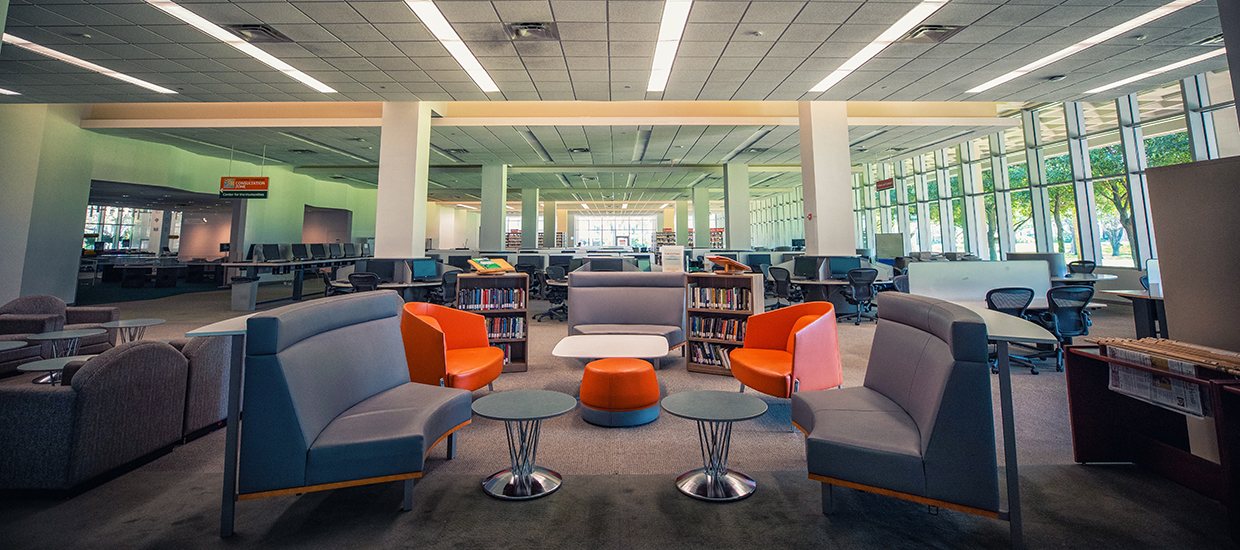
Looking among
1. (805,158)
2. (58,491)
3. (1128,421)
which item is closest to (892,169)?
(805,158)

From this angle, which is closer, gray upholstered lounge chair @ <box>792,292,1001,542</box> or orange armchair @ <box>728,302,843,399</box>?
gray upholstered lounge chair @ <box>792,292,1001,542</box>

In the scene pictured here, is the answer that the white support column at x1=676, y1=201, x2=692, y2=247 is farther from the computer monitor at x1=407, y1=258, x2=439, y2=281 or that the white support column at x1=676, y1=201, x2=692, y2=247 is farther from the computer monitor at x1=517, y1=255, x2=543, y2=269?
the computer monitor at x1=407, y1=258, x2=439, y2=281

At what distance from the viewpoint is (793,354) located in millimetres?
2916

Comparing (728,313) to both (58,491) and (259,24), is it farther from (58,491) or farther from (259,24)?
(259,24)

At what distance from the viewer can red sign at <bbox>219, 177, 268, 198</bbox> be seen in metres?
10.6

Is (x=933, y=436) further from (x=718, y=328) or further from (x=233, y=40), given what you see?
(x=233, y=40)

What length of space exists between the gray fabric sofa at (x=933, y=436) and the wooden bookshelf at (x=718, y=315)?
243 centimetres

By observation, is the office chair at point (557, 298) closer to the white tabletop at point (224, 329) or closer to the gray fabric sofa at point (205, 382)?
the gray fabric sofa at point (205, 382)

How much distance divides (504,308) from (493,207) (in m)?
9.34

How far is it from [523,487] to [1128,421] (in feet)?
11.3

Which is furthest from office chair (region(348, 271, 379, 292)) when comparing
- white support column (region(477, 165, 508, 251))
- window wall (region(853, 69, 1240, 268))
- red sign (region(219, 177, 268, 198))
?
window wall (region(853, 69, 1240, 268))

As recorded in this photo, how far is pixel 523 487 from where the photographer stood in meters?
2.18

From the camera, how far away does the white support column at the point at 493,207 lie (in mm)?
13086

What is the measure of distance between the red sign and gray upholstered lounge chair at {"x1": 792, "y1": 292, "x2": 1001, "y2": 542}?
13.5 m
